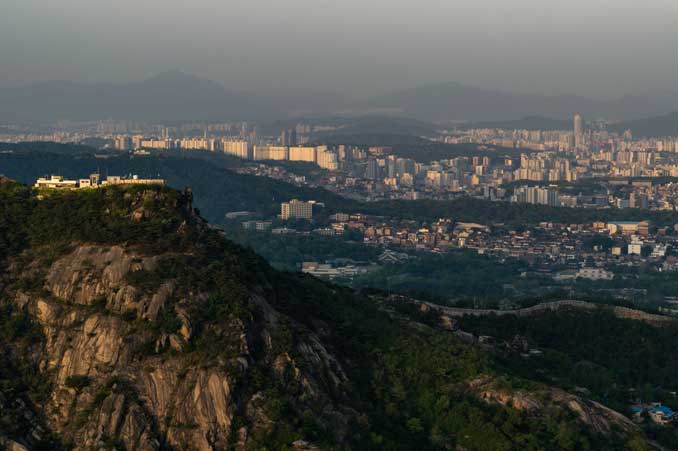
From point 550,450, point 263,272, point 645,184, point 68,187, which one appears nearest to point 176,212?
point 263,272

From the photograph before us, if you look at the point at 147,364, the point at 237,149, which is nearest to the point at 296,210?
the point at 237,149

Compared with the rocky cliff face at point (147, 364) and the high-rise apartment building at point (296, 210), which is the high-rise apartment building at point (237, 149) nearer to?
the high-rise apartment building at point (296, 210)

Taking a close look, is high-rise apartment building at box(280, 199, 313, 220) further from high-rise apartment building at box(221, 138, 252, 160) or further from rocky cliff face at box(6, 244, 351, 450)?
rocky cliff face at box(6, 244, 351, 450)

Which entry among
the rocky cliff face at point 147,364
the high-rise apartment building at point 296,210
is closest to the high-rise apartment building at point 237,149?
the high-rise apartment building at point 296,210

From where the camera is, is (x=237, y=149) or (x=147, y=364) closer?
(x=147, y=364)

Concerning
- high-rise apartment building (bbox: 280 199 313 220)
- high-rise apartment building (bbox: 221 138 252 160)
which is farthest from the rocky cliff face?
high-rise apartment building (bbox: 221 138 252 160)

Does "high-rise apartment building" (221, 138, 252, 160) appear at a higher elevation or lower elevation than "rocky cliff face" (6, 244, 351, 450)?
lower

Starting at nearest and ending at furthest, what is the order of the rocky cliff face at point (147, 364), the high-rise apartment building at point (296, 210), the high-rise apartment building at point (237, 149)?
the rocky cliff face at point (147, 364)
the high-rise apartment building at point (296, 210)
the high-rise apartment building at point (237, 149)

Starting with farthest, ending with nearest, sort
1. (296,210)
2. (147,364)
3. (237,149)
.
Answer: (237,149) < (296,210) < (147,364)

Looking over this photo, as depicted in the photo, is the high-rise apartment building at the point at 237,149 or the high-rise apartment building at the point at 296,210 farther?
the high-rise apartment building at the point at 237,149

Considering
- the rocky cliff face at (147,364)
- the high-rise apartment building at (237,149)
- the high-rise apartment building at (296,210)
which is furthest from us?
the high-rise apartment building at (237,149)

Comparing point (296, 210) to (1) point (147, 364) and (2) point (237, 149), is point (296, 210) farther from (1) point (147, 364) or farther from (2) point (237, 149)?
(1) point (147, 364)

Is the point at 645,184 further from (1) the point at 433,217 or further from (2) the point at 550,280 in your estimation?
(2) the point at 550,280
